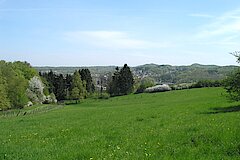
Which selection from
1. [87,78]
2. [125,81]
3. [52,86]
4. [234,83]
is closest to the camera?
[234,83]

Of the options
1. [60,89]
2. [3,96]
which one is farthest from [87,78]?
[3,96]

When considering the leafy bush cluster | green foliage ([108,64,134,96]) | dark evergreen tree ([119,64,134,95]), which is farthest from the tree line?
the leafy bush cluster

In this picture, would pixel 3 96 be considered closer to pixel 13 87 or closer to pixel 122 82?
pixel 13 87

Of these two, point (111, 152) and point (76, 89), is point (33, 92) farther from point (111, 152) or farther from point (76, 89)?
point (111, 152)

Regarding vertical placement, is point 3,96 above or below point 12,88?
below

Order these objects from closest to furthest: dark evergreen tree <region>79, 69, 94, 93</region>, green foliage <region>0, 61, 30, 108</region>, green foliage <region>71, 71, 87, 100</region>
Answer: green foliage <region>0, 61, 30, 108</region>
green foliage <region>71, 71, 87, 100</region>
dark evergreen tree <region>79, 69, 94, 93</region>

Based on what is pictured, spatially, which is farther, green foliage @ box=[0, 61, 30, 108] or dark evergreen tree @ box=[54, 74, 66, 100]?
dark evergreen tree @ box=[54, 74, 66, 100]

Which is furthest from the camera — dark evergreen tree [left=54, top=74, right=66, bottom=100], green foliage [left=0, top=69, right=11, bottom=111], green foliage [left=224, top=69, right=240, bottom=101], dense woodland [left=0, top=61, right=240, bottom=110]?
dark evergreen tree [left=54, top=74, right=66, bottom=100]

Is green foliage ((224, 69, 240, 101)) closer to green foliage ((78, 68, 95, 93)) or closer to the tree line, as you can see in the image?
the tree line

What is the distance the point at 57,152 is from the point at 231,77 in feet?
81.9

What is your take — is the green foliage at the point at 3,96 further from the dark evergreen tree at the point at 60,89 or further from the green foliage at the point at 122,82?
the green foliage at the point at 122,82

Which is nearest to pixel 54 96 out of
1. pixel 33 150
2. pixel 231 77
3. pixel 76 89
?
pixel 76 89

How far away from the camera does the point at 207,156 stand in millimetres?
10562

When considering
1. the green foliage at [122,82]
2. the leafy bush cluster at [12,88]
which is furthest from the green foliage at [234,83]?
the green foliage at [122,82]
